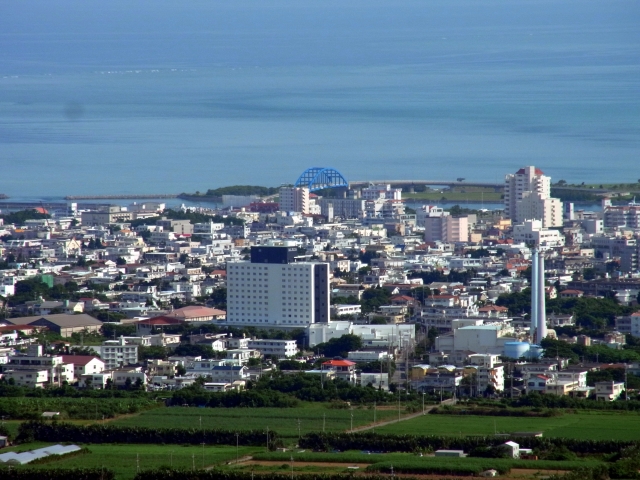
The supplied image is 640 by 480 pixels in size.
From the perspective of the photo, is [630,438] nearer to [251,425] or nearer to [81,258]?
[251,425]

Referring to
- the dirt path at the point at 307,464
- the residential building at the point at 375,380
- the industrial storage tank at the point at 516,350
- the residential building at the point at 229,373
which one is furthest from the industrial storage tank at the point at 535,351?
the dirt path at the point at 307,464

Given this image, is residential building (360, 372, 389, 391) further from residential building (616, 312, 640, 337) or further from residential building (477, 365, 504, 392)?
residential building (616, 312, 640, 337)

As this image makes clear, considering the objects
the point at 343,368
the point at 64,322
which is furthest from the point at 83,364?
the point at 64,322

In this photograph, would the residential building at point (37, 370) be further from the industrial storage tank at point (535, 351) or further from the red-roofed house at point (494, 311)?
the red-roofed house at point (494, 311)

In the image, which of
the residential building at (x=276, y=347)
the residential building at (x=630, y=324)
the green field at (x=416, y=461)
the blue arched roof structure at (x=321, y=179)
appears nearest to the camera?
the green field at (x=416, y=461)

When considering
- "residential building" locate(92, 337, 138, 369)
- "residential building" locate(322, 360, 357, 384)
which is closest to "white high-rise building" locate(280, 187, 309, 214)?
"residential building" locate(92, 337, 138, 369)

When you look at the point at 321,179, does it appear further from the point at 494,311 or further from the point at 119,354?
the point at 119,354

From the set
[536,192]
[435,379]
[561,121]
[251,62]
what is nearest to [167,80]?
[251,62]
